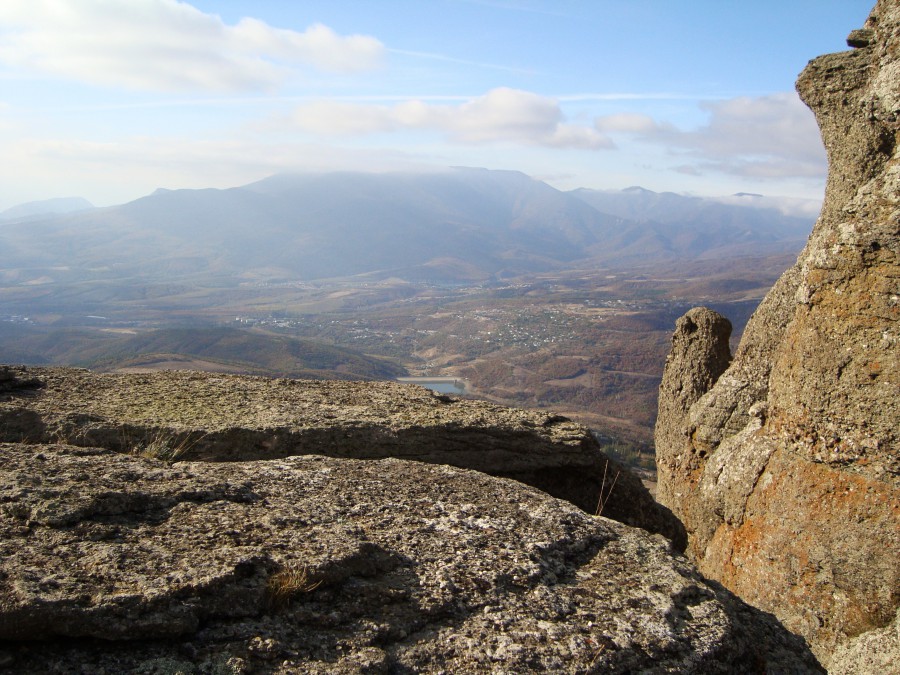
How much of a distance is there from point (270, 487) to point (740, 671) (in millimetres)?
4213

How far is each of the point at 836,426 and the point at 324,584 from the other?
22.1ft

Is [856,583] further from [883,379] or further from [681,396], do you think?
[681,396]

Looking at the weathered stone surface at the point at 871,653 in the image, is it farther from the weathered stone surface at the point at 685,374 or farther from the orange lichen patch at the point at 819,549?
the weathered stone surface at the point at 685,374

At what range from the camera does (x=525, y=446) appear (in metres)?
9.61

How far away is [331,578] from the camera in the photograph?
4707 millimetres

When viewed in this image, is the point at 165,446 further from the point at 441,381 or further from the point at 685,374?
the point at 441,381

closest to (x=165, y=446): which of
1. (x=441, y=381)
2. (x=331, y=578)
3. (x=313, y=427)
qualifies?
(x=313, y=427)

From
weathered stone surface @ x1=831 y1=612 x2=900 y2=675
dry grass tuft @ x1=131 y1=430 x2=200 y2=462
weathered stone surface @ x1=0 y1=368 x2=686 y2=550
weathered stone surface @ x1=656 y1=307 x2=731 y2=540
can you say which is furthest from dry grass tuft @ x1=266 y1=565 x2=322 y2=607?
weathered stone surface @ x1=656 y1=307 x2=731 y2=540

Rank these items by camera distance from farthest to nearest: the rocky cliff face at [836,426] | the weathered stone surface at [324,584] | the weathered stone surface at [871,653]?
the rocky cliff face at [836,426], the weathered stone surface at [871,653], the weathered stone surface at [324,584]

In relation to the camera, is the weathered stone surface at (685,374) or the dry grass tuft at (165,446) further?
the weathered stone surface at (685,374)

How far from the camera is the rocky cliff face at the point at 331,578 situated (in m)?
3.93

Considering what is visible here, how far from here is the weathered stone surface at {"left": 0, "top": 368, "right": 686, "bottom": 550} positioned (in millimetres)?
8156

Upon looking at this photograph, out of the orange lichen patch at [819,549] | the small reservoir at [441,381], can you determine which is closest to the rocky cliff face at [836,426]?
the orange lichen patch at [819,549]

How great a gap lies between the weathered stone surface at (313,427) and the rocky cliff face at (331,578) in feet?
2.35
